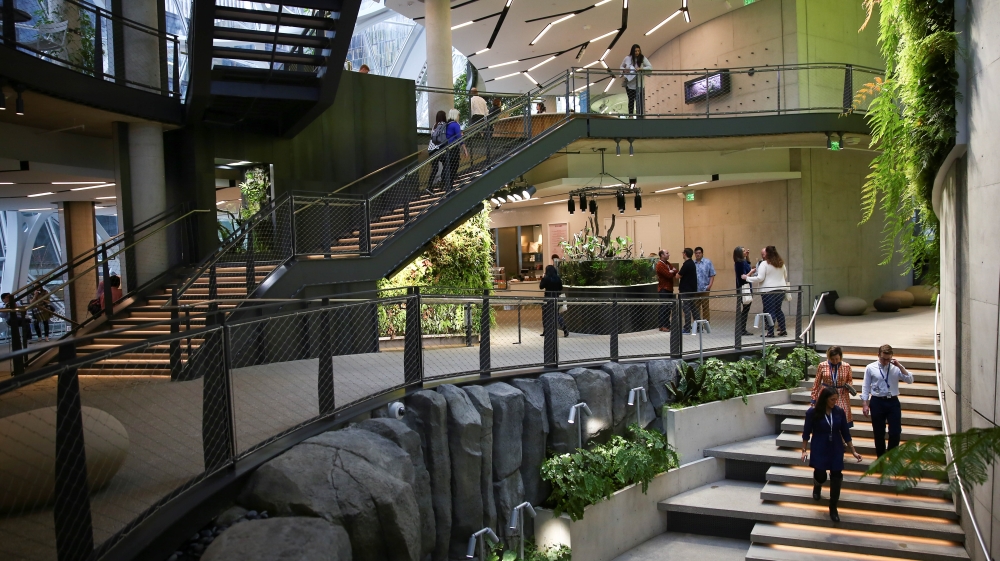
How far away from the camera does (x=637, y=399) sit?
9273 mm

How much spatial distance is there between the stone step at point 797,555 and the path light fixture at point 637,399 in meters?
2.20

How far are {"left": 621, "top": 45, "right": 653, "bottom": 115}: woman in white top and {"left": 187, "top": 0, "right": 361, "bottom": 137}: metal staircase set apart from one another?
598cm

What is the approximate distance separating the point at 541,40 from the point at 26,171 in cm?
1304

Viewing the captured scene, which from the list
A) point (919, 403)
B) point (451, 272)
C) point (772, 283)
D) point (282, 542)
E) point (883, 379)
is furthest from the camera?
point (451, 272)

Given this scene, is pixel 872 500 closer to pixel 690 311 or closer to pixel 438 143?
pixel 690 311

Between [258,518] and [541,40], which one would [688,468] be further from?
[541,40]

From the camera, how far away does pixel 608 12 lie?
16938 mm

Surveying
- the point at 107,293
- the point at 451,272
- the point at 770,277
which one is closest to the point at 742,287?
the point at 770,277

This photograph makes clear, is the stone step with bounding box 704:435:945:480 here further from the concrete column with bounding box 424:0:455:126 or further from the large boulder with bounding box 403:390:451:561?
the concrete column with bounding box 424:0:455:126

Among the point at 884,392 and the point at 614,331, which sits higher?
the point at 614,331

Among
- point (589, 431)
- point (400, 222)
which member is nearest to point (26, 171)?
point (400, 222)

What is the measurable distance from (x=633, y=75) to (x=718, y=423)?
805 centimetres

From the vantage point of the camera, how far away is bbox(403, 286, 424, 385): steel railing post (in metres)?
6.77

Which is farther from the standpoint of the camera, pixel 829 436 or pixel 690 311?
pixel 690 311
